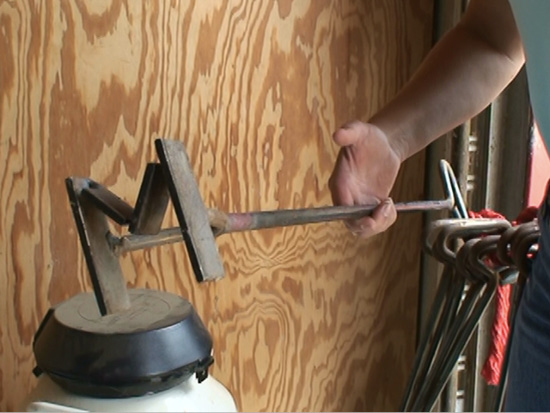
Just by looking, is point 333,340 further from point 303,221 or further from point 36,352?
point 36,352

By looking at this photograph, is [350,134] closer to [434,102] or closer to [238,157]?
[434,102]

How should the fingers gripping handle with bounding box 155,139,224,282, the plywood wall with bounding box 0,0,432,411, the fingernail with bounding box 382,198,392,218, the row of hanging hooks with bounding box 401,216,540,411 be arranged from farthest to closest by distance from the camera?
the plywood wall with bounding box 0,0,432,411
the row of hanging hooks with bounding box 401,216,540,411
the fingernail with bounding box 382,198,392,218
the fingers gripping handle with bounding box 155,139,224,282

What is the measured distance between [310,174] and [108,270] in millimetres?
760

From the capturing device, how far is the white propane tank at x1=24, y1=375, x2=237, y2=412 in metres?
0.66

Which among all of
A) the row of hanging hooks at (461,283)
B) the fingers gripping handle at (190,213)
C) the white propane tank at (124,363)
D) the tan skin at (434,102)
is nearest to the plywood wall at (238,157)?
the row of hanging hooks at (461,283)

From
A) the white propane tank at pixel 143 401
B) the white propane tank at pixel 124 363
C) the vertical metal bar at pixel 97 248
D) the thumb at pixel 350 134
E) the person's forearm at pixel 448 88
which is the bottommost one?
the white propane tank at pixel 143 401

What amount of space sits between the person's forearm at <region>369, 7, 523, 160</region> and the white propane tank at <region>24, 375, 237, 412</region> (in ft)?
1.40

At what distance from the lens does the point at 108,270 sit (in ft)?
2.22

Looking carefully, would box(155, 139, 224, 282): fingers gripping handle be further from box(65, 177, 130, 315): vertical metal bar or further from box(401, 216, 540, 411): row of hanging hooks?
box(401, 216, 540, 411): row of hanging hooks

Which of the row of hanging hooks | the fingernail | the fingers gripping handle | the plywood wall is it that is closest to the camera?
the fingers gripping handle

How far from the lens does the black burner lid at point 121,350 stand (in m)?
0.65

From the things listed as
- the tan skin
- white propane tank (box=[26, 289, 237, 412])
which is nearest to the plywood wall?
the tan skin

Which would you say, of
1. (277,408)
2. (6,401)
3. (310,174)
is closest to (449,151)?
(310,174)

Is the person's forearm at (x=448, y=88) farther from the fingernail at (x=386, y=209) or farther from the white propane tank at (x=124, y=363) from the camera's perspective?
the white propane tank at (x=124, y=363)
